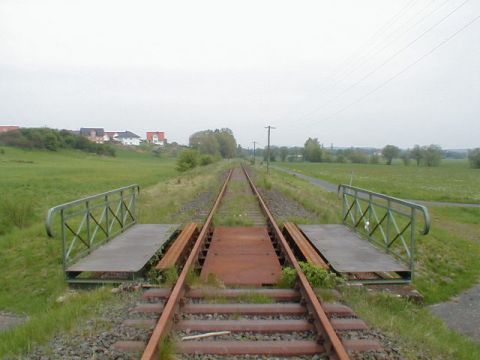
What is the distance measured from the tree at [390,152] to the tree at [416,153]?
7410 millimetres

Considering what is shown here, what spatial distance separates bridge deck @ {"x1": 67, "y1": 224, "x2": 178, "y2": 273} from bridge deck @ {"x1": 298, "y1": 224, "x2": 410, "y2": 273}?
115 inches

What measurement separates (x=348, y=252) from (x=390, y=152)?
126 m

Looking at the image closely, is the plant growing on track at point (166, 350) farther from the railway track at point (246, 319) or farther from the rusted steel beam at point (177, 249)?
the rusted steel beam at point (177, 249)

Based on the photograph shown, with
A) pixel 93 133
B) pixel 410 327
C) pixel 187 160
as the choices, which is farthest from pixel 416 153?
pixel 93 133

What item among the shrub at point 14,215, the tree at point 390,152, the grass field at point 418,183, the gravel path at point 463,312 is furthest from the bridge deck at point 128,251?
the tree at point 390,152

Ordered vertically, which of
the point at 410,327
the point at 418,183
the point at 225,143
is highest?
the point at 225,143

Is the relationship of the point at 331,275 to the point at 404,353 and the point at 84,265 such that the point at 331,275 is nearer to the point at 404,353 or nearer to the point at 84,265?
the point at 404,353

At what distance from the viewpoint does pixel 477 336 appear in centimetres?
588

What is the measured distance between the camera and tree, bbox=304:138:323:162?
137875 millimetres

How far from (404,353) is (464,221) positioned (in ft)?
53.0

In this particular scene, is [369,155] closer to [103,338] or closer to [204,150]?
[204,150]

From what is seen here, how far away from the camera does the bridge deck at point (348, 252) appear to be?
238 inches

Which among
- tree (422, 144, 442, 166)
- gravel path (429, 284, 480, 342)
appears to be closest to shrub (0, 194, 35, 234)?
gravel path (429, 284, 480, 342)

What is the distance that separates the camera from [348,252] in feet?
23.1
